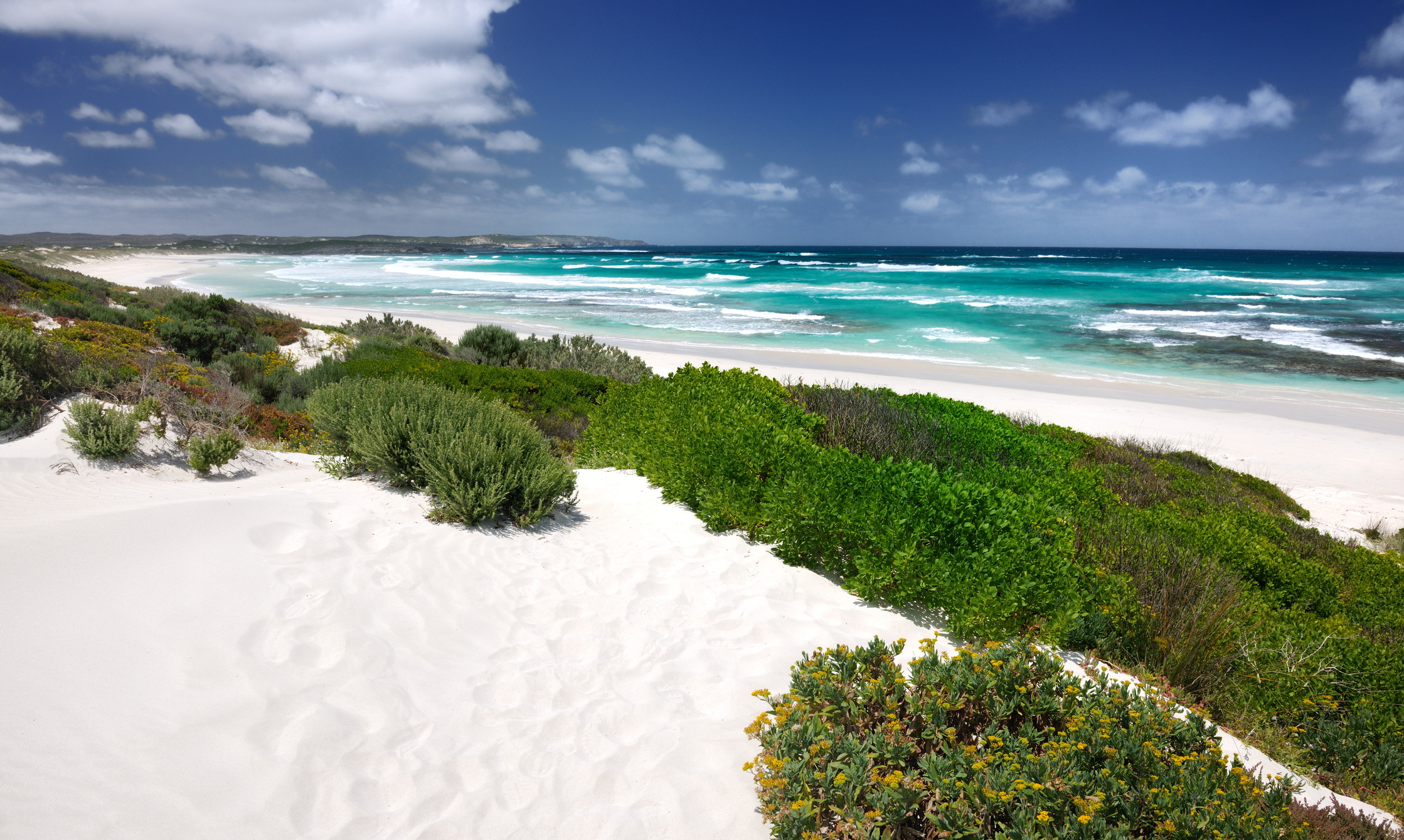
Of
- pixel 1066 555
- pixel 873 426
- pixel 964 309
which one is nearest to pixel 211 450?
pixel 873 426

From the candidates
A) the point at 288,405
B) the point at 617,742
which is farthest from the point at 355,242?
the point at 617,742

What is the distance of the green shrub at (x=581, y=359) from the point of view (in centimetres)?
1420

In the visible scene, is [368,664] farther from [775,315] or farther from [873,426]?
[775,315]

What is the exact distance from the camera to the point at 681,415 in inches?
266

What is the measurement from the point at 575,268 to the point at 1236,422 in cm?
6566

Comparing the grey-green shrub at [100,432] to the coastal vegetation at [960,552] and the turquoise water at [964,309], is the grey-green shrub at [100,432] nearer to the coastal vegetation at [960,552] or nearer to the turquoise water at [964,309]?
the coastal vegetation at [960,552]

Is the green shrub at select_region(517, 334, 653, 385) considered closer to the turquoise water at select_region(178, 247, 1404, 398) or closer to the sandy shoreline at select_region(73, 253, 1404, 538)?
the sandy shoreline at select_region(73, 253, 1404, 538)

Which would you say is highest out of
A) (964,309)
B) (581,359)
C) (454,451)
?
(964,309)

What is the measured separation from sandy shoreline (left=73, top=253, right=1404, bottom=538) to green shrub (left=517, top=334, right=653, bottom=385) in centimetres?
162

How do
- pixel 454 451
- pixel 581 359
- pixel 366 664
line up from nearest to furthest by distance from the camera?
pixel 366 664 → pixel 454 451 → pixel 581 359

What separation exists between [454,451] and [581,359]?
31.3ft

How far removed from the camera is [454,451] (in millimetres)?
5316

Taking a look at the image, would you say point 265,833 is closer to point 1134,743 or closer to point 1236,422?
point 1134,743

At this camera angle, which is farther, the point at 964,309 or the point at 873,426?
the point at 964,309
